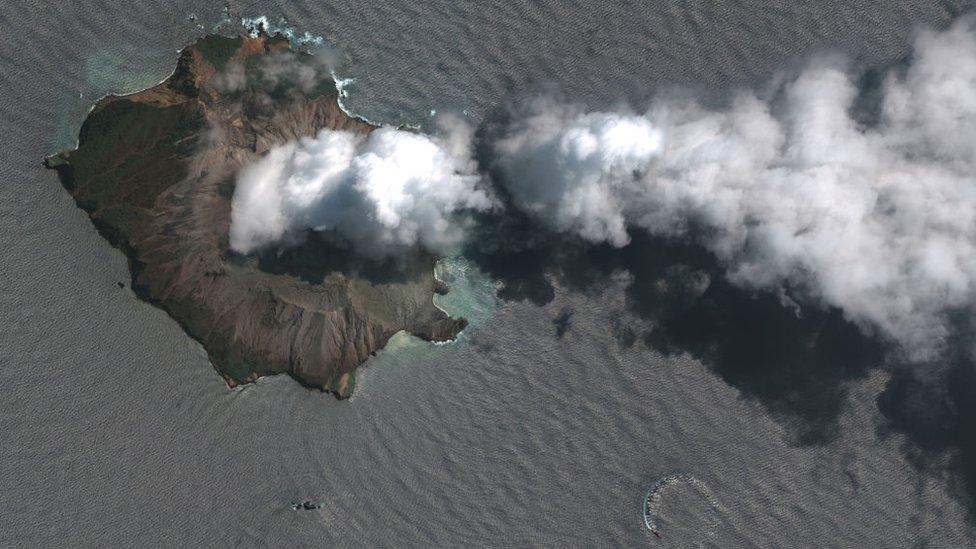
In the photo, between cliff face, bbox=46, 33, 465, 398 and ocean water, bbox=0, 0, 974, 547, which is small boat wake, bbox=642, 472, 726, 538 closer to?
ocean water, bbox=0, 0, 974, 547

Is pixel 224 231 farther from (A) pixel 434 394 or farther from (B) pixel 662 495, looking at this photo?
(B) pixel 662 495

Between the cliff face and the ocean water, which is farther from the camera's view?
the ocean water

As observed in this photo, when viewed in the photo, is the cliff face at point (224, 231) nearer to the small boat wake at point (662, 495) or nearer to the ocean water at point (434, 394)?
the ocean water at point (434, 394)

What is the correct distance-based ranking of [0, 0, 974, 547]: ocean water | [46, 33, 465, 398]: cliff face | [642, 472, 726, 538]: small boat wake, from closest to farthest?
[46, 33, 465, 398]: cliff face < [0, 0, 974, 547]: ocean water < [642, 472, 726, 538]: small boat wake

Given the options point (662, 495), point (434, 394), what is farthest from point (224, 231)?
point (662, 495)

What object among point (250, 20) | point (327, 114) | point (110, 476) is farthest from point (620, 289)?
point (110, 476)

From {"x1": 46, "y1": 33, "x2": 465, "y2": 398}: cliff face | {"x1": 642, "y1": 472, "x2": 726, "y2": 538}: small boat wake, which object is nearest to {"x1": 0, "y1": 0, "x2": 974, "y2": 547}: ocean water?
{"x1": 642, "y1": 472, "x2": 726, "y2": 538}: small boat wake

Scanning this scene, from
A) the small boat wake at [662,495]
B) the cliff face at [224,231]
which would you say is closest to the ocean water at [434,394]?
the small boat wake at [662,495]

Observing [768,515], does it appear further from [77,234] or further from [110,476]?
[77,234]
